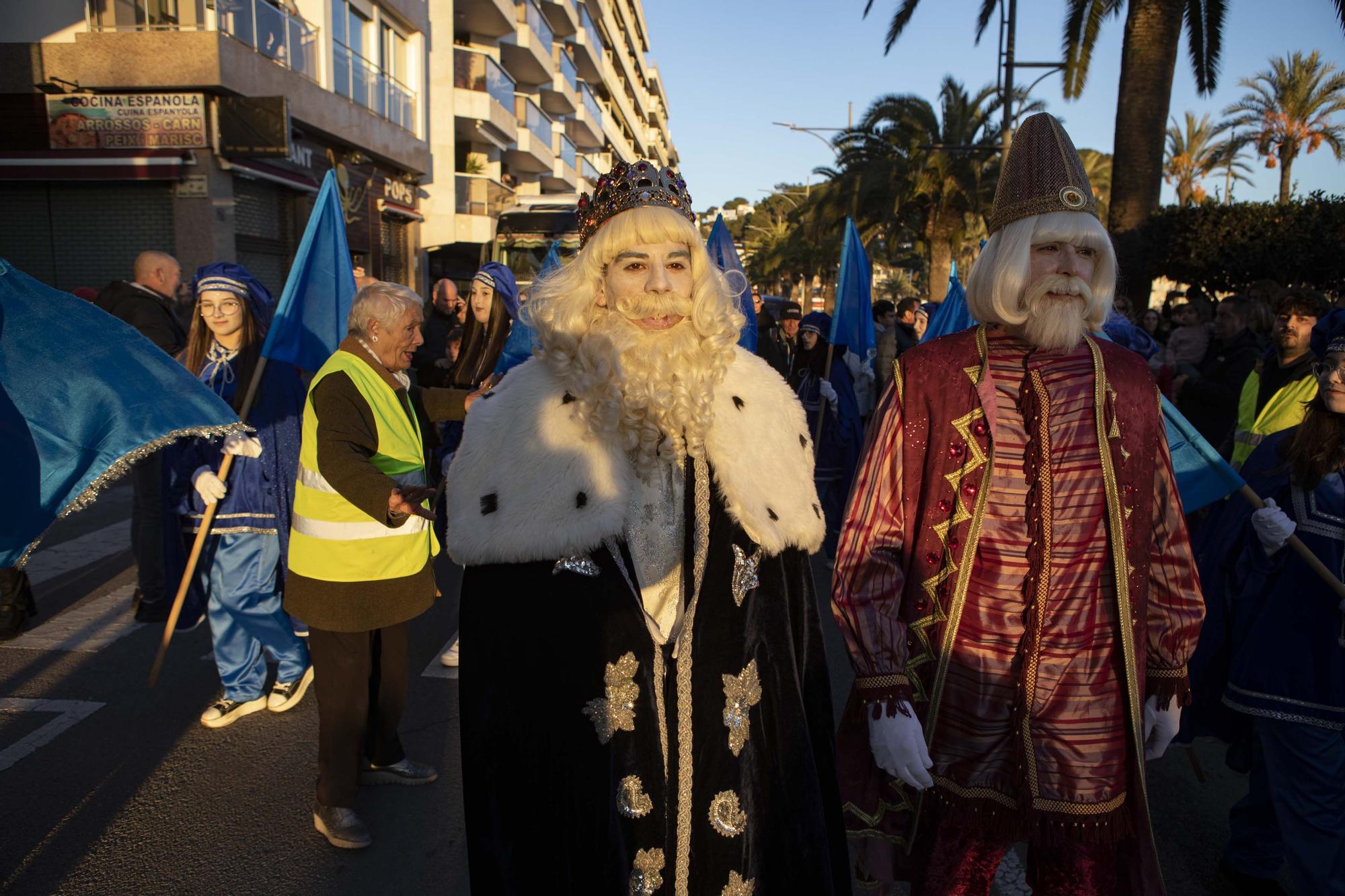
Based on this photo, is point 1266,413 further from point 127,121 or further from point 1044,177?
point 127,121

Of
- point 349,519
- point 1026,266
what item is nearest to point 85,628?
point 349,519

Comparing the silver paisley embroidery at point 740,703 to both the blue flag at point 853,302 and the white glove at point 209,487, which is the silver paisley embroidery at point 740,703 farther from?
the blue flag at point 853,302

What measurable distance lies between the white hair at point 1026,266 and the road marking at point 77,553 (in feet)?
21.9

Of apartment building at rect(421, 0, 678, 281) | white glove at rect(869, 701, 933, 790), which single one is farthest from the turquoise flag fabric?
apartment building at rect(421, 0, 678, 281)

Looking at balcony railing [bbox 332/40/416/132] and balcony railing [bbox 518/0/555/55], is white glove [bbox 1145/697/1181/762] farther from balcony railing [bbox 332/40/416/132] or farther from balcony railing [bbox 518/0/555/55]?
balcony railing [bbox 518/0/555/55]

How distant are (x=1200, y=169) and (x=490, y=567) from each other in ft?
162

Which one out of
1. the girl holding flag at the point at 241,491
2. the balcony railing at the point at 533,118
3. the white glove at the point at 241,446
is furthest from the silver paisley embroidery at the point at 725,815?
the balcony railing at the point at 533,118

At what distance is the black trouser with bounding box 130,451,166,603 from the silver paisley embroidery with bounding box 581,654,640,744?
416 cm

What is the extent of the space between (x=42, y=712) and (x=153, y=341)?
208 cm

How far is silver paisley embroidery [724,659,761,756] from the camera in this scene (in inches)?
81.0

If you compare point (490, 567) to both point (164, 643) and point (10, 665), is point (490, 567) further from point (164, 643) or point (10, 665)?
point (10, 665)

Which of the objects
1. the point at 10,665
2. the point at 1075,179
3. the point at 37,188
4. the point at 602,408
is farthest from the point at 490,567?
the point at 37,188

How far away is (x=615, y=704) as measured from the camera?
2.00m

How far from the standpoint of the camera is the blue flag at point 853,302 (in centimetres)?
756
